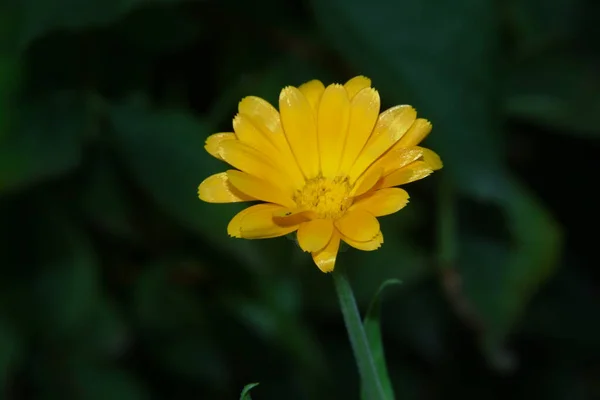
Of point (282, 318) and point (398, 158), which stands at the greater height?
point (398, 158)

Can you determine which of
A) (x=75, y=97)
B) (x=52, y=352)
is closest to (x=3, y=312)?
(x=52, y=352)

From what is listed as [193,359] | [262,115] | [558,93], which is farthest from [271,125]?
[558,93]

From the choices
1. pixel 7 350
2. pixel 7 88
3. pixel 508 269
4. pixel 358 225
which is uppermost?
pixel 7 88

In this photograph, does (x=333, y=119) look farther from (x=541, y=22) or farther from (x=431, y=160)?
(x=541, y=22)

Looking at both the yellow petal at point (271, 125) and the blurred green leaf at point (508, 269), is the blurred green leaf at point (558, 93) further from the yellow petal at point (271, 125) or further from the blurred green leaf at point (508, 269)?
the yellow petal at point (271, 125)

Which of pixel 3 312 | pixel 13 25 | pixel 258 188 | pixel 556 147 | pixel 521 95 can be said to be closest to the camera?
pixel 258 188

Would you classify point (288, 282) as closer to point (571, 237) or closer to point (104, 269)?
point (104, 269)

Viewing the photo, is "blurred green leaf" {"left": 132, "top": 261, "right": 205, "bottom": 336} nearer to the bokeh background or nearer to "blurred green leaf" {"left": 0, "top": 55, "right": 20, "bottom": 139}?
the bokeh background
